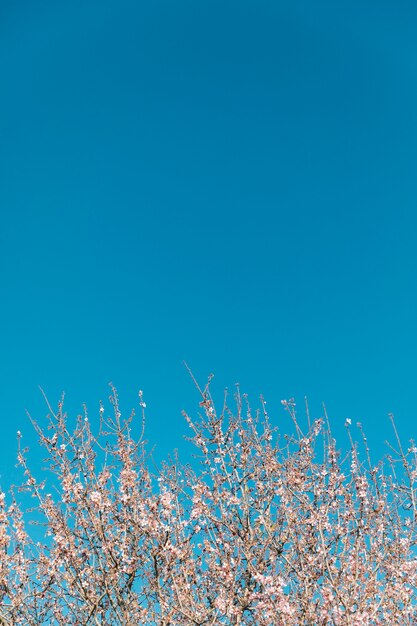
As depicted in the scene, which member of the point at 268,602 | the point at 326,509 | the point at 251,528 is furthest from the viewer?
the point at 251,528

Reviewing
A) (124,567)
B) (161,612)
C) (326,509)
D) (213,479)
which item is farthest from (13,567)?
(326,509)

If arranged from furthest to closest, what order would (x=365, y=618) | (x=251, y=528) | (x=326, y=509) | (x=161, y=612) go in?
(x=251, y=528) < (x=326, y=509) < (x=161, y=612) < (x=365, y=618)

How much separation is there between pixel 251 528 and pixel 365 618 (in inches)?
106

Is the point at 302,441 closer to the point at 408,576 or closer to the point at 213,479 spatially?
the point at 213,479

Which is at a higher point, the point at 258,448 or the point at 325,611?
the point at 258,448

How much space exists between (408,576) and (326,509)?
153cm

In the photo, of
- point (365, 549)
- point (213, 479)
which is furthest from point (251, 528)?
point (365, 549)

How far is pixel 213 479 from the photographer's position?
1026 centimetres

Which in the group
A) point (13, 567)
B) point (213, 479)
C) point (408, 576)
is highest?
point (213, 479)

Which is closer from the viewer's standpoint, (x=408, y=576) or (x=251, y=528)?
(x=408, y=576)

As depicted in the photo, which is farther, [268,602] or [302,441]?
[302,441]

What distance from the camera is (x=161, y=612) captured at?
Result: 909 cm

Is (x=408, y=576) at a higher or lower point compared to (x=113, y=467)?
lower

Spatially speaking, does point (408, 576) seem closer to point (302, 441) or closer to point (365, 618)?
point (365, 618)
